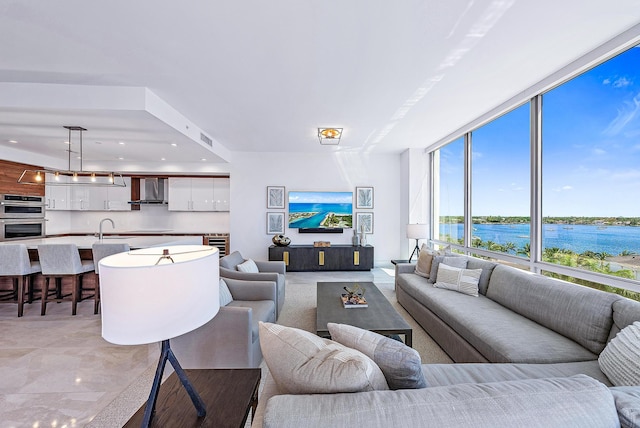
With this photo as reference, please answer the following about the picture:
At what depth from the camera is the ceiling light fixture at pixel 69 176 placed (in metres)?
4.05

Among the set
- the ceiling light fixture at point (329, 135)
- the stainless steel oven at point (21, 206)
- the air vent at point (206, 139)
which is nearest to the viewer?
the ceiling light fixture at point (329, 135)

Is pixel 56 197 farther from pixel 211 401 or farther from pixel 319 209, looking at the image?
pixel 211 401

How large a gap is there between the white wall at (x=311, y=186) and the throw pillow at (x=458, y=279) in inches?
126

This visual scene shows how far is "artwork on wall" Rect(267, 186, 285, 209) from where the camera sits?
6770mm

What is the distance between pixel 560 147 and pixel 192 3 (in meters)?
3.72

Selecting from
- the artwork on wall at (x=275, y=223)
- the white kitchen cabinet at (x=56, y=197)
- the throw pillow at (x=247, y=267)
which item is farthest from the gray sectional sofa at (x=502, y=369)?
the white kitchen cabinet at (x=56, y=197)

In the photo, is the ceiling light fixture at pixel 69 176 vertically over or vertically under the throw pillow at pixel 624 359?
over

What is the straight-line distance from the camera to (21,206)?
582cm

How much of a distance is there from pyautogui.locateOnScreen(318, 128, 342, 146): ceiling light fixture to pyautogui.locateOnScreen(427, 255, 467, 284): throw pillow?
258 centimetres

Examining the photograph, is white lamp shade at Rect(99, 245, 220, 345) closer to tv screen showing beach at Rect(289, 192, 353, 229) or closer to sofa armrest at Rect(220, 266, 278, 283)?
sofa armrest at Rect(220, 266, 278, 283)

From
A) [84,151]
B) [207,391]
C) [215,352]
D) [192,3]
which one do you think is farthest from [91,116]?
[207,391]

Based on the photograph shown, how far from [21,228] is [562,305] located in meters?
8.57

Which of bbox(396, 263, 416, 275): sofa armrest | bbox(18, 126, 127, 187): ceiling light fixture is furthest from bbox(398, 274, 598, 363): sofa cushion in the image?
bbox(18, 126, 127, 187): ceiling light fixture

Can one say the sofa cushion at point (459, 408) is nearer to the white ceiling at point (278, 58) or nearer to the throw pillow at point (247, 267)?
the white ceiling at point (278, 58)
